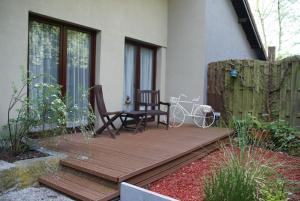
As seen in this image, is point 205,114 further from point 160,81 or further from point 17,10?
point 17,10

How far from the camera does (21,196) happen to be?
3.37 m

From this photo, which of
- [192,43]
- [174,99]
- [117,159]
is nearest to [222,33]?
[192,43]

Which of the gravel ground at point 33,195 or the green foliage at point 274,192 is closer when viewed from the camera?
the green foliage at point 274,192

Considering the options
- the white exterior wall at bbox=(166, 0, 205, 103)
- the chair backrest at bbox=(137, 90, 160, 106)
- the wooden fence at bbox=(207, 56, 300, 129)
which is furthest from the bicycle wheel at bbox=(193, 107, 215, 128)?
the chair backrest at bbox=(137, 90, 160, 106)

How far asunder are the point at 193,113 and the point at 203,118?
33cm

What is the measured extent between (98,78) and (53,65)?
101 cm

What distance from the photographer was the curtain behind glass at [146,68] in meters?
7.71

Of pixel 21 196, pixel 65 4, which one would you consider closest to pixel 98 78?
pixel 65 4

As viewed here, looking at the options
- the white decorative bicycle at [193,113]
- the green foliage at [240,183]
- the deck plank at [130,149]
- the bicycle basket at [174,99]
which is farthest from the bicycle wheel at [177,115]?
the green foliage at [240,183]

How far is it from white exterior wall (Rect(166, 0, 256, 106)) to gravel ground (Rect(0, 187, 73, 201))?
16.7 feet

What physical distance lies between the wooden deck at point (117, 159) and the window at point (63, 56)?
767mm

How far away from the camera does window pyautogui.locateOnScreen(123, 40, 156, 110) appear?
23.6 ft

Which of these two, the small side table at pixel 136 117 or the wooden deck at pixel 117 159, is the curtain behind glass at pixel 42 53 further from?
the small side table at pixel 136 117

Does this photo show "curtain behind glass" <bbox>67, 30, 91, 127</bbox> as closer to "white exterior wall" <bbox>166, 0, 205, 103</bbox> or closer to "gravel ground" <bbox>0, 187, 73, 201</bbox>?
"gravel ground" <bbox>0, 187, 73, 201</bbox>
